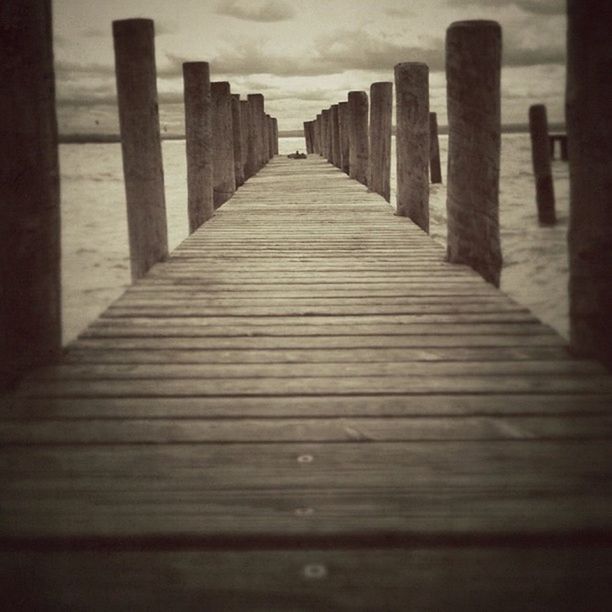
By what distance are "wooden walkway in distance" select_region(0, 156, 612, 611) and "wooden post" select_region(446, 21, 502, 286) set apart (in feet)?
3.27

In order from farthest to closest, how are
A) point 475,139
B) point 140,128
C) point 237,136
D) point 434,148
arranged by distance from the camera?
point 434,148 < point 237,136 < point 140,128 < point 475,139

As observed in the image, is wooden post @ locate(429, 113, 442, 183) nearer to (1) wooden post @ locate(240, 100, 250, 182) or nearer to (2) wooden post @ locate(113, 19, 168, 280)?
(1) wooden post @ locate(240, 100, 250, 182)

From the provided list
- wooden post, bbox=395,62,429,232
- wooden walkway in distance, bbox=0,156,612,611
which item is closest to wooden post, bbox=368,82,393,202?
wooden post, bbox=395,62,429,232

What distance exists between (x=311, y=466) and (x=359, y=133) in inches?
338

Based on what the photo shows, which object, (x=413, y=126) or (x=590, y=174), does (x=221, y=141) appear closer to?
(x=413, y=126)

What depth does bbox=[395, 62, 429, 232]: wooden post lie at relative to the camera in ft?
17.4

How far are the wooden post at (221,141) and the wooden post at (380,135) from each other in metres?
1.73

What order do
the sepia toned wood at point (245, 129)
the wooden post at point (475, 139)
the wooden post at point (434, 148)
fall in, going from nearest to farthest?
the wooden post at point (475, 139)
the sepia toned wood at point (245, 129)
the wooden post at point (434, 148)

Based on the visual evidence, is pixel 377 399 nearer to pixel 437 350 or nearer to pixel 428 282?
pixel 437 350

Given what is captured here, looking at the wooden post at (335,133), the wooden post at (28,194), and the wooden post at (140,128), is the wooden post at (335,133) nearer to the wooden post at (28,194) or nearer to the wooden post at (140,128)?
the wooden post at (140,128)

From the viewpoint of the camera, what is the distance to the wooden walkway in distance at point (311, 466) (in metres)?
1.11

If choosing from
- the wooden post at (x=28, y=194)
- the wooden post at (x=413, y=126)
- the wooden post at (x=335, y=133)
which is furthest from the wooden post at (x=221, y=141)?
the wooden post at (x=335, y=133)

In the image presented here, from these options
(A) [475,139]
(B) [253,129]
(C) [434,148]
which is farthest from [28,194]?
(C) [434,148]

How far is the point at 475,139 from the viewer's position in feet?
11.4
